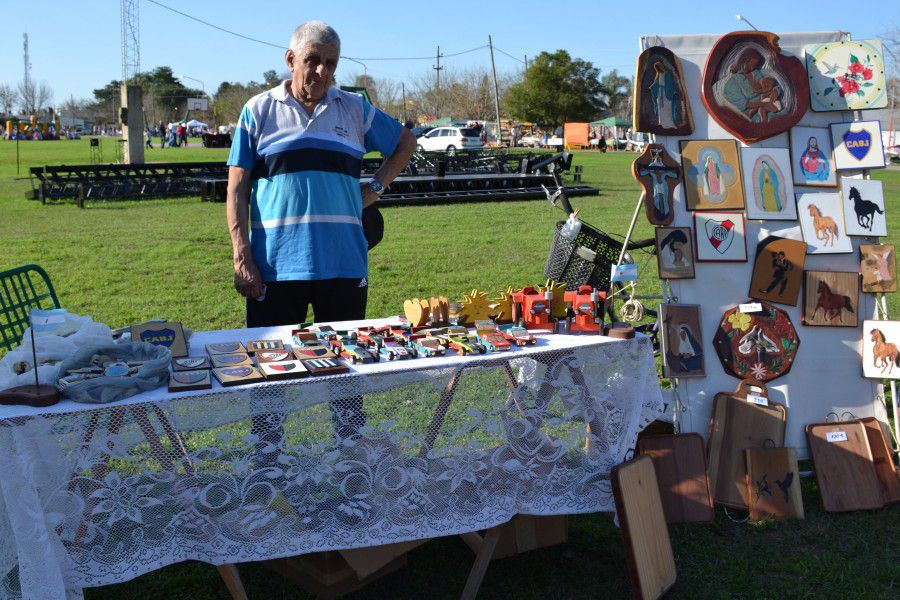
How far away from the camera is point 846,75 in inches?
148

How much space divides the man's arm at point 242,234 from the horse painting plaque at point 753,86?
2009mm

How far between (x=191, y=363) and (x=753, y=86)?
8.70ft

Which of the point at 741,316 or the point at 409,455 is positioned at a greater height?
the point at 741,316

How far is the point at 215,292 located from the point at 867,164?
5.57m

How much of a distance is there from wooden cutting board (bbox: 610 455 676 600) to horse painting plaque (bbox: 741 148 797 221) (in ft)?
4.40

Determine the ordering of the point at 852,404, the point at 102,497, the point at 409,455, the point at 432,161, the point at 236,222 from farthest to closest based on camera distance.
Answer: the point at 432,161
the point at 852,404
the point at 236,222
the point at 409,455
the point at 102,497

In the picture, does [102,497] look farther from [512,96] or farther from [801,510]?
[512,96]

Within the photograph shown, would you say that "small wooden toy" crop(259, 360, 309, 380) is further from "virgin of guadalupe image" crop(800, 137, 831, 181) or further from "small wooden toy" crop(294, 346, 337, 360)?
"virgin of guadalupe image" crop(800, 137, 831, 181)

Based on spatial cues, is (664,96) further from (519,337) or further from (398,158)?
(519,337)

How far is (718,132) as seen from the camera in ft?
12.2

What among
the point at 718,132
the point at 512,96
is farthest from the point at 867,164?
the point at 512,96

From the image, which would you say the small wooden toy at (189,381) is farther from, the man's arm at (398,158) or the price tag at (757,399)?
the price tag at (757,399)

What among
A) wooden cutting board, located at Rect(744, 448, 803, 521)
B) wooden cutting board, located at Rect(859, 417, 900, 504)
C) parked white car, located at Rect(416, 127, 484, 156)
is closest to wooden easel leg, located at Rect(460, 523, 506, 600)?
wooden cutting board, located at Rect(744, 448, 803, 521)

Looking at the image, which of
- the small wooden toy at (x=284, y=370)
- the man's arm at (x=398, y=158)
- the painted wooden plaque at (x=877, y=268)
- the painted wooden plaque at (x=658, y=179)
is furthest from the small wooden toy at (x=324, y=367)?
the painted wooden plaque at (x=877, y=268)
